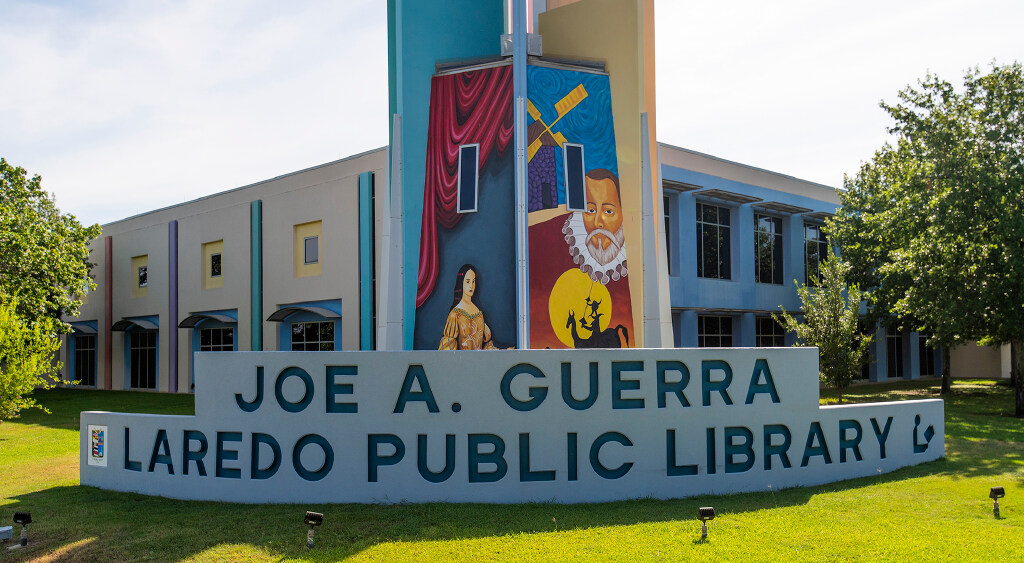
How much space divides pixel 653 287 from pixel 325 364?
23.9ft

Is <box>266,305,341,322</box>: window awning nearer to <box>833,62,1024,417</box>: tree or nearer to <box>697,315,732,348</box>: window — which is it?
<box>697,315,732,348</box>: window

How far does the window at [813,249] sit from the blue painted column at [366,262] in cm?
1952

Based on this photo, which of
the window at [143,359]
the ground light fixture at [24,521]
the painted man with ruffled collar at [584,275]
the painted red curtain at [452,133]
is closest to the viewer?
the ground light fixture at [24,521]

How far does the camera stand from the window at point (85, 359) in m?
39.4

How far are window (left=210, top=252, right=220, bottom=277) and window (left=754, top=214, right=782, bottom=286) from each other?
74.2 feet

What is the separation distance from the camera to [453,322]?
46.8ft

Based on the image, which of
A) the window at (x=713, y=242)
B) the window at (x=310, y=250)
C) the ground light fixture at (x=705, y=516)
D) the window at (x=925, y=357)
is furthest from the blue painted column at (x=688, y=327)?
the ground light fixture at (x=705, y=516)

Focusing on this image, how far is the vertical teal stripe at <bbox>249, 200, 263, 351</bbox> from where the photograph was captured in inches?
1133

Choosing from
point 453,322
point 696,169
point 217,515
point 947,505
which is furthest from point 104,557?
point 696,169

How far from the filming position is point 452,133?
47.9 feet

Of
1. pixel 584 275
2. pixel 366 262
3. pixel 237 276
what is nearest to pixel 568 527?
pixel 584 275

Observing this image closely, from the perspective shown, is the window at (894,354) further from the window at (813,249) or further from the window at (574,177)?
the window at (574,177)

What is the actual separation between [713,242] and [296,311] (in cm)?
1616

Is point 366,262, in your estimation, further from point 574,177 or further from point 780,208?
point 780,208
